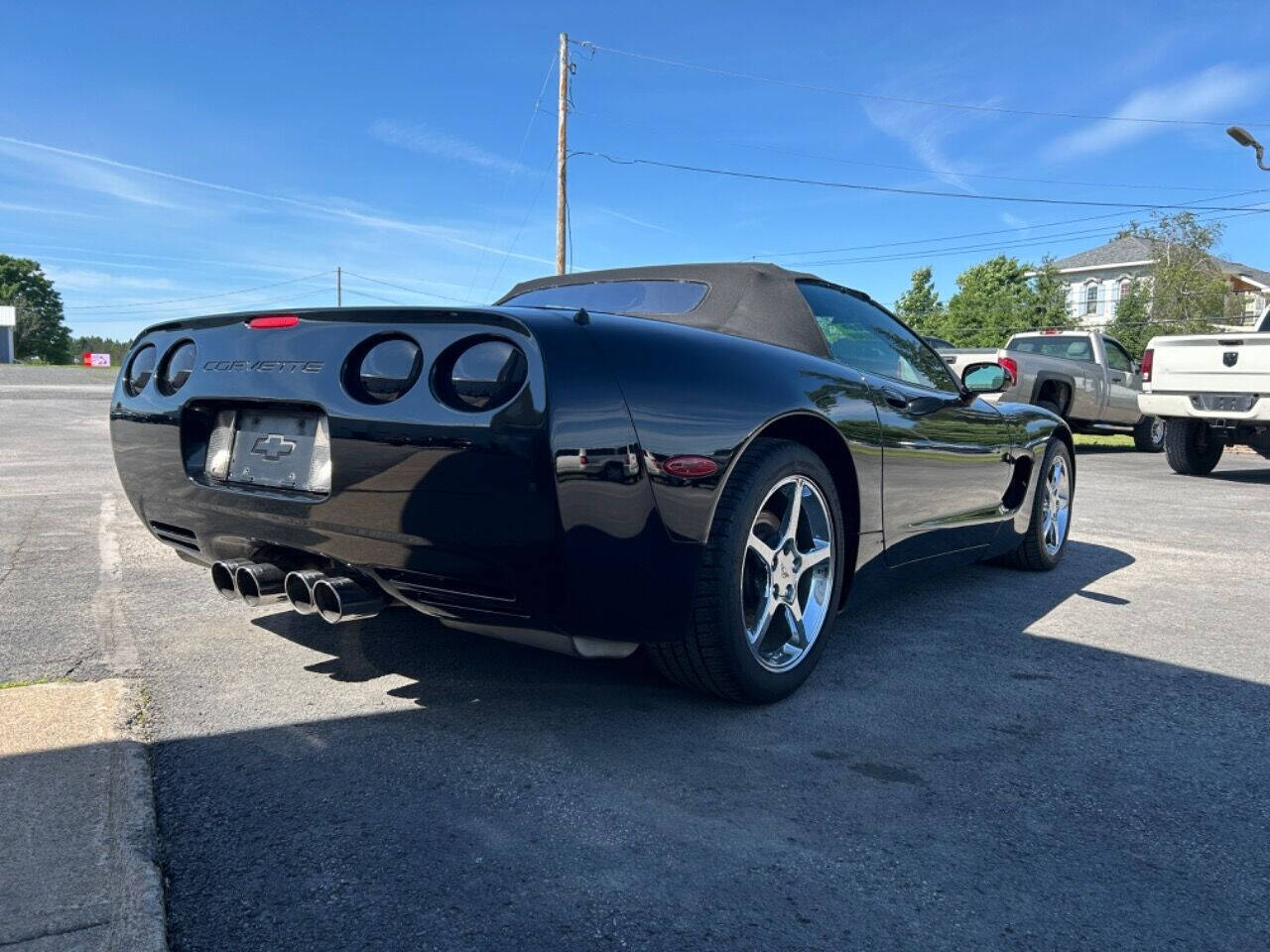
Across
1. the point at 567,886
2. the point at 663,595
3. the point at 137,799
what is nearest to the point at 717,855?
the point at 567,886

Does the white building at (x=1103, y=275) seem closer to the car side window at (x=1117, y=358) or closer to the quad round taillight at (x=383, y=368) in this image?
the car side window at (x=1117, y=358)

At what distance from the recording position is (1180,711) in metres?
2.74

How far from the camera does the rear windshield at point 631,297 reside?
3.25m

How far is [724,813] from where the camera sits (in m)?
2.02

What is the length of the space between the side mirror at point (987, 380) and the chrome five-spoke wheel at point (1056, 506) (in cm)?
77

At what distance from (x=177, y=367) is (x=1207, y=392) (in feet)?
32.2

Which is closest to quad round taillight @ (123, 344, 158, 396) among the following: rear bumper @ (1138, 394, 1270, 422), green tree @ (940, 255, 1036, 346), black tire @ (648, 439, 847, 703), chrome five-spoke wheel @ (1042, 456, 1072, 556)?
black tire @ (648, 439, 847, 703)

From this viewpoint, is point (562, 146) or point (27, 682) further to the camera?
point (562, 146)

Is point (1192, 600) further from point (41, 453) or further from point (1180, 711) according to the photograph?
point (41, 453)

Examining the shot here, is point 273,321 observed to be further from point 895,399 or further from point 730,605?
point 895,399

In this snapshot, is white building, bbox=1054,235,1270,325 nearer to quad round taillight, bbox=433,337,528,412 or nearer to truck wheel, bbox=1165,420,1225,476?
truck wheel, bbox=1165,420,1225,476

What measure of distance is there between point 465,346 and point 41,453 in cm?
875

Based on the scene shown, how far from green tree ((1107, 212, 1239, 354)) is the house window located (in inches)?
573

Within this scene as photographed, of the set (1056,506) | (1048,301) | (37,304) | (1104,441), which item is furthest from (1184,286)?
(37,304)
